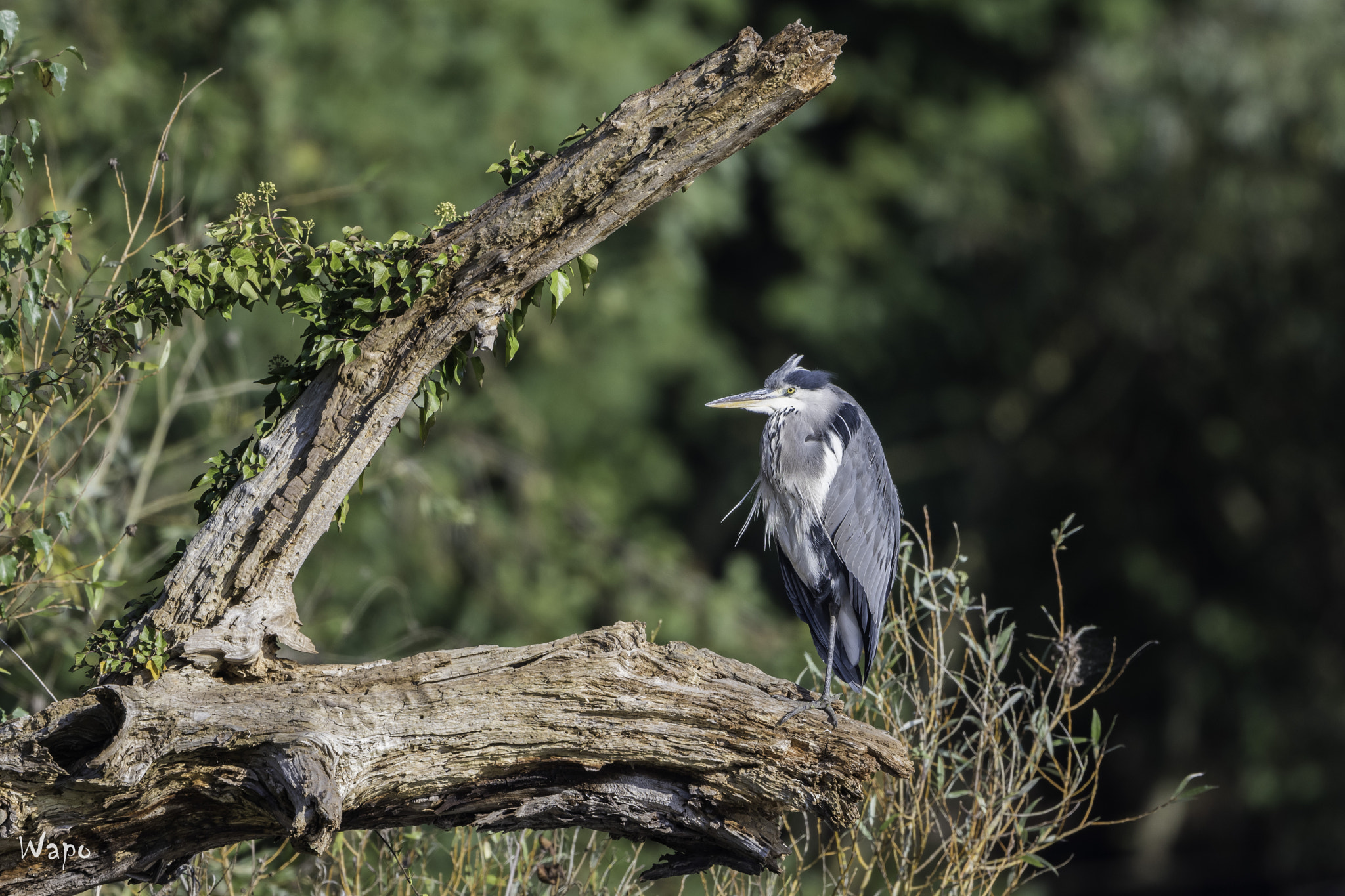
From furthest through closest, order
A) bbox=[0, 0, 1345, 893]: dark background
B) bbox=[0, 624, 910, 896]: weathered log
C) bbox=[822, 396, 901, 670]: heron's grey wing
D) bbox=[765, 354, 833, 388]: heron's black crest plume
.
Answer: bbox=[0, 0, 1345, 893]: dark background → bbox=[765, 354, 833, 388]: heron's black crest plume → bbox=[822, 396, 901, 670]: heron's grey wing → bbox=[0, 624, 910, 896]: weathered log

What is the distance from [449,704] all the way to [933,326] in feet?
21.8

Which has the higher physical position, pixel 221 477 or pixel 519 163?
pixel 519 163

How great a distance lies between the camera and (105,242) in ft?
14.6

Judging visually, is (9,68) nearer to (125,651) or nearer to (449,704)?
(125,651)

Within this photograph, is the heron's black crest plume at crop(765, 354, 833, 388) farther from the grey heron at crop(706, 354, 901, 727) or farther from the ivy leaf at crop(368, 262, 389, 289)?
the ivy leaf at crop(368, 262, 389, 289)

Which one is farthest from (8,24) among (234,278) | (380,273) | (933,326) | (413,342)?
(933,326)

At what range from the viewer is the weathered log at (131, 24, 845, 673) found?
219cm

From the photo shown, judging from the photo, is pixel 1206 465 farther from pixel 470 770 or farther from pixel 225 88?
pixel 470 770

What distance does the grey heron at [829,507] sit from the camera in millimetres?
3154

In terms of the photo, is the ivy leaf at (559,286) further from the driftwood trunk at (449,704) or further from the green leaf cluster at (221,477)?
the green leaf cluster at (221,477)

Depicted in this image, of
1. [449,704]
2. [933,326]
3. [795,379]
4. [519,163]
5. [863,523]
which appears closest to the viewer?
[449,704]

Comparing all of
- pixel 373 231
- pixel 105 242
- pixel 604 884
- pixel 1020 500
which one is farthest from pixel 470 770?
pixel 1020 500

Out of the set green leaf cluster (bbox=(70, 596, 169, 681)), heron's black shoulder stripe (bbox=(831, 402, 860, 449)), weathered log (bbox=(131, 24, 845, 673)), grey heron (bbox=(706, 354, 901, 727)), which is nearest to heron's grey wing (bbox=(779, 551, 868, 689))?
grey heron (bbox=(706, 354, 901, 727))

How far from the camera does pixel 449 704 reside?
7.32 ft
